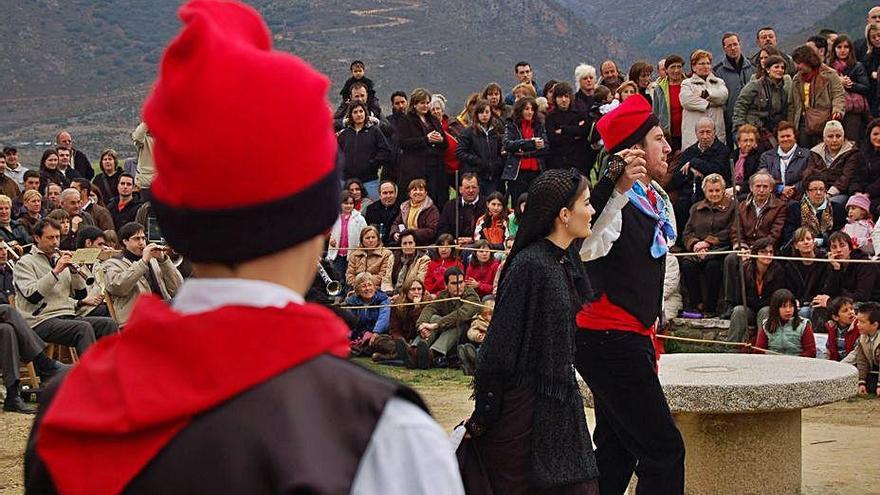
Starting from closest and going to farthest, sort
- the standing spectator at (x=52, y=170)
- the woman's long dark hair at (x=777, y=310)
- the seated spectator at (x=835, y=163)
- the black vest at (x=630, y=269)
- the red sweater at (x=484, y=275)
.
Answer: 1. the black vest at (x=630, y=269)
2. the woman's long dark hair at (x=777, y=310)
3. the seated spectator at (x=835, y=163)
4. the red sweater at (x=484, y=275)
5. the standing spectator at (x=52, y=170)

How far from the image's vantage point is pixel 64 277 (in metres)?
10.6

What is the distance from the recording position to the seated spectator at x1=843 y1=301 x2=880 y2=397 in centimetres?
993

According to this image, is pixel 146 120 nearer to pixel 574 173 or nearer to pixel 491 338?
pixel 491 338

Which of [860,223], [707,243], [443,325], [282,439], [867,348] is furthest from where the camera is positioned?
[443,325]

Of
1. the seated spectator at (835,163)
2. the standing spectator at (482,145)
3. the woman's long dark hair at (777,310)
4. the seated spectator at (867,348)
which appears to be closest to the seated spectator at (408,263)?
the standing spectator at (482,145)

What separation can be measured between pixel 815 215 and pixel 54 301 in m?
6.38

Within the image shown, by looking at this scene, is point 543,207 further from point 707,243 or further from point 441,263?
point 441,263

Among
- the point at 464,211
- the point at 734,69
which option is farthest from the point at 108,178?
the point at 734,69

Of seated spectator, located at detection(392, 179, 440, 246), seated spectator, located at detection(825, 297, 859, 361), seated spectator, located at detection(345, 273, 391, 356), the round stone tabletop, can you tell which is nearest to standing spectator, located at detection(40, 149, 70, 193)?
seated spectator, located at detection(392, 179, 440, 246)

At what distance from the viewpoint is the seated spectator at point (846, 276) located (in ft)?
35.1

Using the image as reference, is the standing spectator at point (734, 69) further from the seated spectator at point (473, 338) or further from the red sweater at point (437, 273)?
the seated spectator at point (473, 338)

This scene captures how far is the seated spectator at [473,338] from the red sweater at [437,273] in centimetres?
90

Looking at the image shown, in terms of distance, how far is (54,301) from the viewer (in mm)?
10625

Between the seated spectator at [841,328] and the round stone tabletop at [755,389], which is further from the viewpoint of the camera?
the seated spectator at [841,328]
